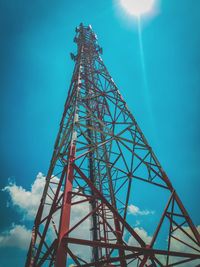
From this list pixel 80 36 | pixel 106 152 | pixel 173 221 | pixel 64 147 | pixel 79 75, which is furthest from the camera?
pixel 80 36

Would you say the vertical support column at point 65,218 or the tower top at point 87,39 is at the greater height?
the tower top at point 87,39

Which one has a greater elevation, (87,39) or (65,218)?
(87,39)

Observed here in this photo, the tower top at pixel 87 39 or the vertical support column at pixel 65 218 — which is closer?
the vertical support column at pixel 65 218

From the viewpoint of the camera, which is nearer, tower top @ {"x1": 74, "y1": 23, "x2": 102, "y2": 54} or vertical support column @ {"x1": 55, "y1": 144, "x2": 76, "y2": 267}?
vertical support column @ {"x1": 55, "y1": 144, "x2": 76, "y2": 267}

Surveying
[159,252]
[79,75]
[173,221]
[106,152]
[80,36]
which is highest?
[80,36]

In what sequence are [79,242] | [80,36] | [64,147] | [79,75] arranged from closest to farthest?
1. [79,242]
2. [64,147]
3. [79,75]
4. [80,36]

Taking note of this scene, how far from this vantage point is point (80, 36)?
14133 millimetres

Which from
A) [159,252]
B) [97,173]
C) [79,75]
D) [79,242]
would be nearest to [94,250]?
[97,173]

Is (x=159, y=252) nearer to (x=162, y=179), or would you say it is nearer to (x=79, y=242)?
(x=79, y=242)

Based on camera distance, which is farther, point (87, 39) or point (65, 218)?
point (87, 39)

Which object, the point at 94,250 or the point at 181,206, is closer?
the point at 181,206

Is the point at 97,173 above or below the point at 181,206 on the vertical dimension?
above

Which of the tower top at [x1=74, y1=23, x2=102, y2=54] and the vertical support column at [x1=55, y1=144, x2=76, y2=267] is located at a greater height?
the tower top at [x1=74, y1=23, x2=102, y2=54]

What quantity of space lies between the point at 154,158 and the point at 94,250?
455cm
